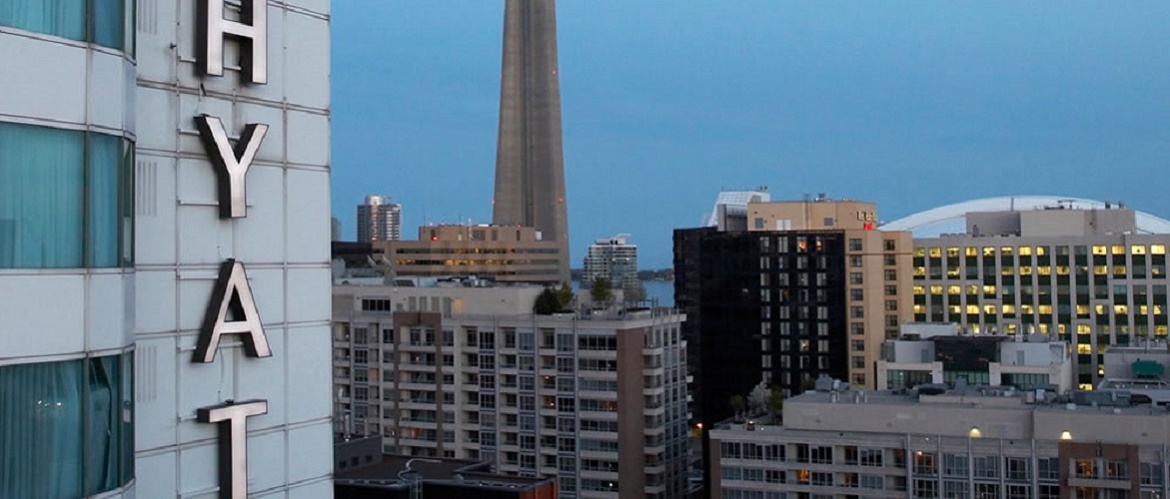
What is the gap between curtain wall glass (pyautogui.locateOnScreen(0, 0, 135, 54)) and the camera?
12.0 m

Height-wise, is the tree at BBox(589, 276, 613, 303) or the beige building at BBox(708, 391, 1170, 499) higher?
the tree at BBox(589, 276, 613, 303)

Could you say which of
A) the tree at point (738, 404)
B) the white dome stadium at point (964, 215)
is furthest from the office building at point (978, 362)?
the white dome stadium at point (964, 215)

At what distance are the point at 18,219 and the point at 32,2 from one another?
207 cm

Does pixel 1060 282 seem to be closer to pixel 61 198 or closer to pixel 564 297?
pixel 564 297

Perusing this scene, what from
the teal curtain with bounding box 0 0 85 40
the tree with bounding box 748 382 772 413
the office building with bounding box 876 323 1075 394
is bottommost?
the tree with bounding box 748 382 772 413

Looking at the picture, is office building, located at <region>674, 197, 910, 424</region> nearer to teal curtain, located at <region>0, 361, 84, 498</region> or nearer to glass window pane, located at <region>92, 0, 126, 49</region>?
glass window pane, located at <region>92, 0, 126, 49</region>

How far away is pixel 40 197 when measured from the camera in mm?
11930

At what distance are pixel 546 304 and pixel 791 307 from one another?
3412 cm

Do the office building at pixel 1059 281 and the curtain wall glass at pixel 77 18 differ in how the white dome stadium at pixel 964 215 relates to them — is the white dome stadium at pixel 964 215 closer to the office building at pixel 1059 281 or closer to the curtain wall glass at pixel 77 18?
the office building at pixel 1059 281

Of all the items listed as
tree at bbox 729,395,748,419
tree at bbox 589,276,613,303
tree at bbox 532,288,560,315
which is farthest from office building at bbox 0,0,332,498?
tree at bbox 729,395,748,419

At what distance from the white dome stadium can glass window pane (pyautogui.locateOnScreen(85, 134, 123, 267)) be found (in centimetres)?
16368

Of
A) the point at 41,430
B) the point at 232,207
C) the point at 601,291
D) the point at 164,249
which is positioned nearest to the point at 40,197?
the point at 41,430

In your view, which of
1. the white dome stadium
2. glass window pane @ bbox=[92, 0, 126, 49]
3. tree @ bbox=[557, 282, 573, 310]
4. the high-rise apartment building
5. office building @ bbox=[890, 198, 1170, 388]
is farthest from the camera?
the white dome stadium

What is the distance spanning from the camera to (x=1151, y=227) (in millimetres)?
165875
